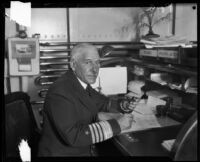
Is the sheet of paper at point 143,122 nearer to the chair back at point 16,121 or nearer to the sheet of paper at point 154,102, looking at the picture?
the sheet of paper at point 154,102

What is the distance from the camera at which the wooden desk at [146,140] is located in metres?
1.27

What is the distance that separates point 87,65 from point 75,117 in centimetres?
34

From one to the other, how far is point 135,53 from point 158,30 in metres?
0.42

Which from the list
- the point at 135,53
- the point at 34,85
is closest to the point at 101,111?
the point at 34,85

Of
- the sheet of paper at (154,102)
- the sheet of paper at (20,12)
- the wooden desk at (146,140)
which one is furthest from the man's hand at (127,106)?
the sheet of paper at (20,12)

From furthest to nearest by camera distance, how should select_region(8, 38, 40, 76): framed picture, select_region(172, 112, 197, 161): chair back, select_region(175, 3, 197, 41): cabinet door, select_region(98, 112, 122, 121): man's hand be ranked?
select_region(175, 3, 197, 41): cabinet door → select_region(8, 38, 40, 76): framed picture → select_region(98, 112, 122, 121): man's hand → select_region(172, 112, 197, 161): chair back

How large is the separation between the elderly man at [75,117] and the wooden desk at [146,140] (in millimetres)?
68

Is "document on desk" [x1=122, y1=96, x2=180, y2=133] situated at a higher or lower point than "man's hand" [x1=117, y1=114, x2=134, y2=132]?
lower

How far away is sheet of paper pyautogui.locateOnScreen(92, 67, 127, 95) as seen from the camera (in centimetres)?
261

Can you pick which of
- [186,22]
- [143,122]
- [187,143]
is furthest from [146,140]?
[186,22]

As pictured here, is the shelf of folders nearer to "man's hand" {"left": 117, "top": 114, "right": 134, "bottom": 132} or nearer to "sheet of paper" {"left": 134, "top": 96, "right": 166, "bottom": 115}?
"sheet of paper" {"left": 134, "top": 96, "right": 166, "bottom": 115}

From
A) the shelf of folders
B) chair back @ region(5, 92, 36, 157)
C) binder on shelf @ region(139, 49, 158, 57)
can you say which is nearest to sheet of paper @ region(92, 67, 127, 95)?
binder on shelf @ region(139, 49, 158, 57)

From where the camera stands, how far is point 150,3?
1089 mm

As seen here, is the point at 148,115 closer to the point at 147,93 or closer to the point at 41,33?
the point at 147,93
